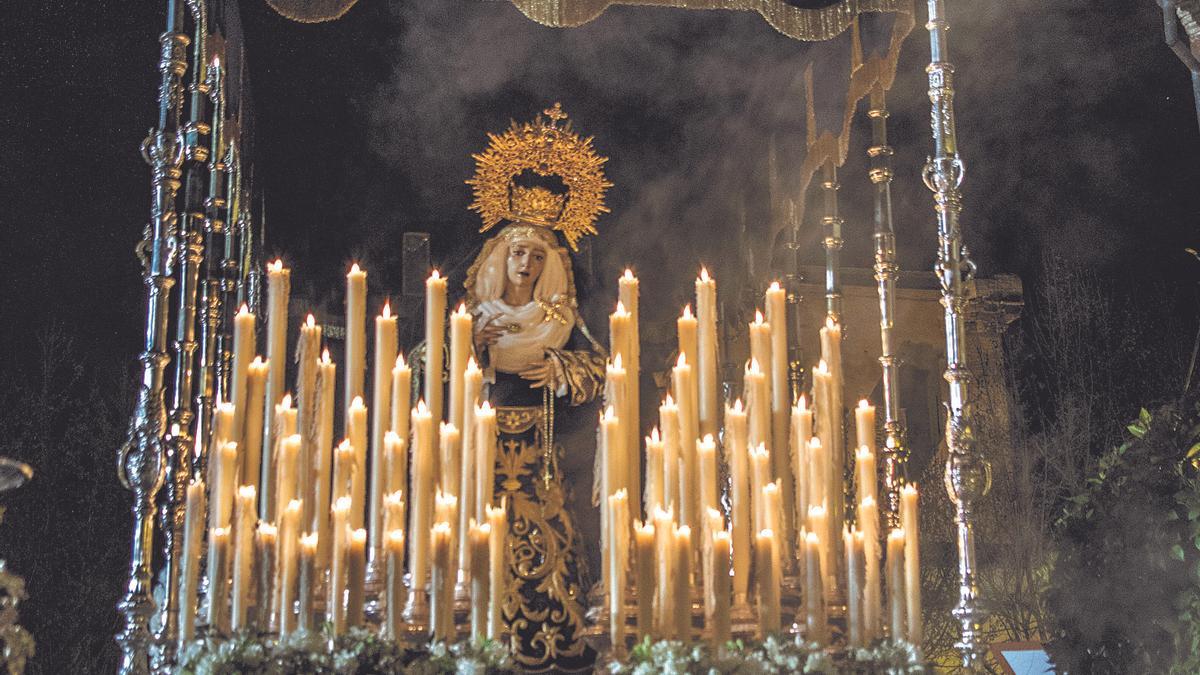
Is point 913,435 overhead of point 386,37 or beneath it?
beneath

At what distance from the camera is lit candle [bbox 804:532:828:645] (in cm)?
393

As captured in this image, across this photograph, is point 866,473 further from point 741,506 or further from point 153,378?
point 153,378

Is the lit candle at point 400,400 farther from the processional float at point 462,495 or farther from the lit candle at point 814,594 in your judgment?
the lit candle at point 814,594

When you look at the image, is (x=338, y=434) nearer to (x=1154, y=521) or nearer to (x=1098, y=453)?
(x=1154, y=521)

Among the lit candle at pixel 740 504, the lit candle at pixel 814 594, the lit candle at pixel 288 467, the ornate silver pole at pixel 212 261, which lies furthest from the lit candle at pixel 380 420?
the ornate silver pole at pixel 212 261

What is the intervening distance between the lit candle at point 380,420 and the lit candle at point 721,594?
1048 millimetres

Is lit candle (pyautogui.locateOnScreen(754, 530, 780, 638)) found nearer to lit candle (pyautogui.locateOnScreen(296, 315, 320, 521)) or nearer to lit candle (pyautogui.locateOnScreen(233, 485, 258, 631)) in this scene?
lit candle (pyautogui.locateOnScreen(296, 315, 320, 521))

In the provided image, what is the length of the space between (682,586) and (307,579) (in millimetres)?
1068

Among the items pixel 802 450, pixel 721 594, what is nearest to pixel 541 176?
pixel 802 450

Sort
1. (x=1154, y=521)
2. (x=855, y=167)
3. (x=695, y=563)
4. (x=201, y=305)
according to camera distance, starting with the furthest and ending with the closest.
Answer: (x=855, y=167) → (x=201, y=305) → (x=1154, y=521) → (x=695, y=563)

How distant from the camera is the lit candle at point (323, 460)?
13.6 ft

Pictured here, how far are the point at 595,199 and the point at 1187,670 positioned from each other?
126 inches

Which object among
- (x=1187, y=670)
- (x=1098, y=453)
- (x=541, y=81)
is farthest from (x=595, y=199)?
(x=1098, y=453)

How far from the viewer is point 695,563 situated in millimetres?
4184
